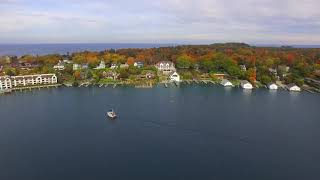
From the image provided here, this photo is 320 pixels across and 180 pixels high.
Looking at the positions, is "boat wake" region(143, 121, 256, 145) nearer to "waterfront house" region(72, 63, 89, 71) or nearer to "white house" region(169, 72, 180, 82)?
"white house" region(169, 72, 180, 82)

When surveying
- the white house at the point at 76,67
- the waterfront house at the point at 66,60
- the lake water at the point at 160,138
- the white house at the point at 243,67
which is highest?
the waterfront house at the point at 66,60

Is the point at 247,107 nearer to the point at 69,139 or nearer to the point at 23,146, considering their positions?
the point at 69,139

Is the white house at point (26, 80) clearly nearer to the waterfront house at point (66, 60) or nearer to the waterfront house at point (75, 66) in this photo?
the waterfront house at point (75, 66)

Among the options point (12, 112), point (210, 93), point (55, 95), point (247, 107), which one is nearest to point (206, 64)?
point (210, 93)

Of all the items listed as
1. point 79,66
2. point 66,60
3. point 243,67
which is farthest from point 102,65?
point 243,67

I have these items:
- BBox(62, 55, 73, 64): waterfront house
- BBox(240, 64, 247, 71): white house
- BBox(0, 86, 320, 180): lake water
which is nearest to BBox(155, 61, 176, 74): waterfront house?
BBox(240, 64, 247, 71): white house

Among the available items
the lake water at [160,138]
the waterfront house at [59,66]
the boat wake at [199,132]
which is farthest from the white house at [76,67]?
the boat wake at [199,132]

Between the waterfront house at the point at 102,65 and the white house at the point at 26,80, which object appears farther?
the waterfront house at the point at 102,65
